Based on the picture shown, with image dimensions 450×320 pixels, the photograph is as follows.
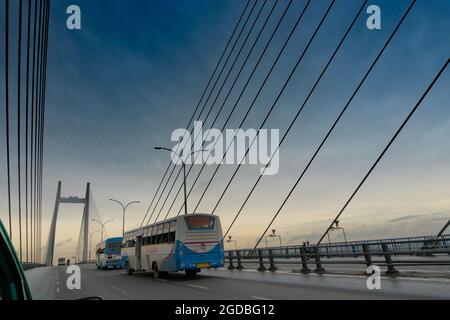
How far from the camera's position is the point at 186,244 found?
15.8 m

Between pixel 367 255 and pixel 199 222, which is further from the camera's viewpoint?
pixel 199 222

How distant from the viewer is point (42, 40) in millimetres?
18266

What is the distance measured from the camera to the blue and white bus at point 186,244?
1577 cm

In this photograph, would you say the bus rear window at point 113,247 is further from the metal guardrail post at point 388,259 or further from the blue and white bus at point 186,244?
the metal guardrail post at point 388,259

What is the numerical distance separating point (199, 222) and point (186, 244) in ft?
4.13

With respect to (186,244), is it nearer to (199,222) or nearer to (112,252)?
(199,222)

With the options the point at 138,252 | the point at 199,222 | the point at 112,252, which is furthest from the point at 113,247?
the point at 199,222

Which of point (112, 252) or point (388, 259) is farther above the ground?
point (388, 259)

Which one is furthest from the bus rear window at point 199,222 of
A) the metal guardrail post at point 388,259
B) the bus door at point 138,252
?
the metal guardrail post at point 388,259

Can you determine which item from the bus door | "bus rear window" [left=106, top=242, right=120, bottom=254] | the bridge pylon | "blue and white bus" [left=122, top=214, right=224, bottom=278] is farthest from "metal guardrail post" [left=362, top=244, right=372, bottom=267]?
the bridge pylon

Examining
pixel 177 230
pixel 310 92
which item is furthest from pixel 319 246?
pixel 310 92
